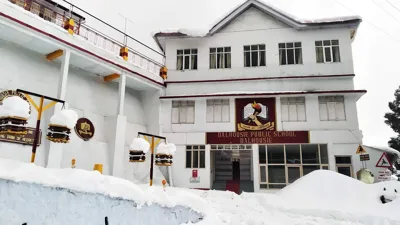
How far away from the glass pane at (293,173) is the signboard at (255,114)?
2679mm

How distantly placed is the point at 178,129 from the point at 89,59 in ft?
23.4

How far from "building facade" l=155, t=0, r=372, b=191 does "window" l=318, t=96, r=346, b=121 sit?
6 centimetres

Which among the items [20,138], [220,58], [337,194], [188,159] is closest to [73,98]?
[20,138]

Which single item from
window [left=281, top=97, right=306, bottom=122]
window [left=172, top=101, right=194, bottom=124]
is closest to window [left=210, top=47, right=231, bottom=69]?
window [left=172, top=101, right=194, bottom=124]

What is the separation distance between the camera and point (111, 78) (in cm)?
1686

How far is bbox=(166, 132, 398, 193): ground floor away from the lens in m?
17.2

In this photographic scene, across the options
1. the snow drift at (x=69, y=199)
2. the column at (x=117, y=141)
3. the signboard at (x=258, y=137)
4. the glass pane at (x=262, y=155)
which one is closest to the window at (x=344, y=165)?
the signboard at (x=258, y=137)

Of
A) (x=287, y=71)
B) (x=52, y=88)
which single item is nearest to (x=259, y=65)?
(x=287, y=71)

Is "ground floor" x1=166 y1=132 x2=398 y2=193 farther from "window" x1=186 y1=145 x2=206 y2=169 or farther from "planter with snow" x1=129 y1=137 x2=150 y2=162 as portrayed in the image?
"planter with snow" x1=129 y1=137 x2=150 y2=162

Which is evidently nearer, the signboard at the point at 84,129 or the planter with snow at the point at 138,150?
the planter with snow at the point at 138,150

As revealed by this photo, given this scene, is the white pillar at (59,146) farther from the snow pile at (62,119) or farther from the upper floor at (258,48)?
the upper floor at (258,48)

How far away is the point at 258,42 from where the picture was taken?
19.8 meters

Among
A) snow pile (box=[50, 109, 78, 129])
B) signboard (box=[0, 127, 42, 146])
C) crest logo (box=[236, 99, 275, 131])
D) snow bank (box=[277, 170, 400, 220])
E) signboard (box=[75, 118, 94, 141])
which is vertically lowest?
snow bank (box=[277, 170, 400, 220])

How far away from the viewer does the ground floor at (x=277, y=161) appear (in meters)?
17.2
